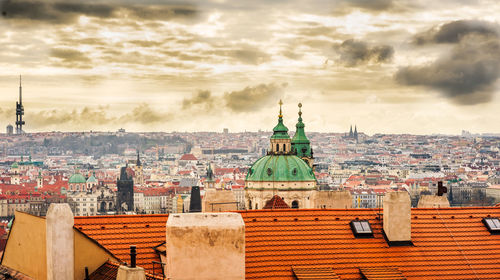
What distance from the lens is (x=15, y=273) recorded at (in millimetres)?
9305

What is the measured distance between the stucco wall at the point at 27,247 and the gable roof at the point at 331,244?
119cm

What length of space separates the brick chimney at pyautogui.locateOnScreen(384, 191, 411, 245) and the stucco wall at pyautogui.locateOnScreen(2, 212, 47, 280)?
462 centimetres

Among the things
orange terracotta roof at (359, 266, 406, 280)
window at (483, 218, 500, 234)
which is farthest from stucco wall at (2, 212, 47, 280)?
window at (483, 218, 500, 234)

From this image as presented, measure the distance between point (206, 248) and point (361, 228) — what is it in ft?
16.3

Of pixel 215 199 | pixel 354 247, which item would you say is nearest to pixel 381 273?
pixel 354 247

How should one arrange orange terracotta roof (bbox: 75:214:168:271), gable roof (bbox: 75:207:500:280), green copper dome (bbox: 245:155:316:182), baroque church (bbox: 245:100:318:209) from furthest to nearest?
green copper dome (bbox: 245:155:316:182), baroque church (bbox: 245:100:318:209), gable roof (bbox: 75:207:500:280), orange terracotta roof (bbox: 75:214:168:271)

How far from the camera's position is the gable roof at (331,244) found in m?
10.5

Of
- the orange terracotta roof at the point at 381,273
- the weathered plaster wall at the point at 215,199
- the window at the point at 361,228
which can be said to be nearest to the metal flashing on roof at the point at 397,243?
the window at the point at 361,228

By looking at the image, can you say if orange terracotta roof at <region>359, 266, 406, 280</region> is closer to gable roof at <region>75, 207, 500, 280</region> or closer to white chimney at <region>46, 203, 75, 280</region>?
gable roof at <region>75, 207, 500, 280</region>

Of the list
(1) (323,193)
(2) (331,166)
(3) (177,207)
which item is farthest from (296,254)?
(2) (331,166)

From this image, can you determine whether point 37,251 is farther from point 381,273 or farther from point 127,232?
point 381,273

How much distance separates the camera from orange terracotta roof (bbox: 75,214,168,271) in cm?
1036

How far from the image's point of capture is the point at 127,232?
10.8 metres

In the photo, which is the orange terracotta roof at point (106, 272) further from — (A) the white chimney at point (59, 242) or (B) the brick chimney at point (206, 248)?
(B) the brick chimney at point (206, 248)
